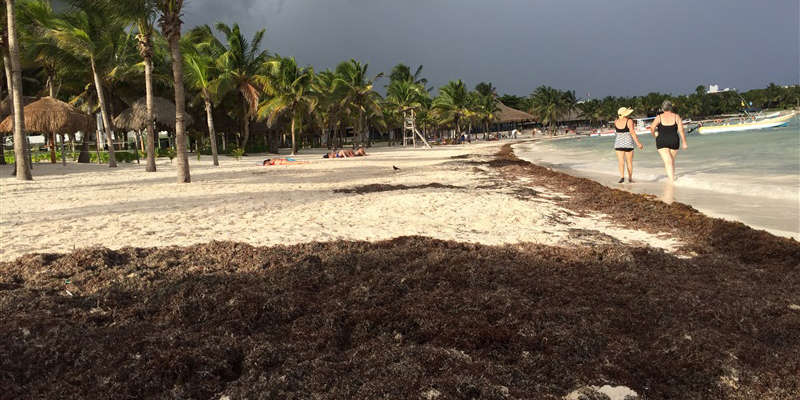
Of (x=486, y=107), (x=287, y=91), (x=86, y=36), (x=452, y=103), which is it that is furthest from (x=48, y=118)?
(x=486, y=107)

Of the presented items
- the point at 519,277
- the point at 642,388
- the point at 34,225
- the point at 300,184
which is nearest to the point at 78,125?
the point at 300,184

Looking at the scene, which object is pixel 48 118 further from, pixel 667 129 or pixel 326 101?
pixel 667 129

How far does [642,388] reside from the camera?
7.78ft

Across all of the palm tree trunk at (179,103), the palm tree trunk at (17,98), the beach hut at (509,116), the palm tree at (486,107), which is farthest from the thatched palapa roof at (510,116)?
the palm tree trunk at (17,98)

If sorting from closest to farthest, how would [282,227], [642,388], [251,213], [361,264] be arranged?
[642,388], [361,264], [282,227], [251,213]

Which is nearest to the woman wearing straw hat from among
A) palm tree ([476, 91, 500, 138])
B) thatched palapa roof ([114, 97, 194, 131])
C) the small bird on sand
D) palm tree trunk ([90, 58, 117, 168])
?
the small bird on sand

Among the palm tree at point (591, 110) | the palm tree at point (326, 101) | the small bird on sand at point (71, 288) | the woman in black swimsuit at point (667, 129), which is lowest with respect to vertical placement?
the small bird on sand at point (71, 288)

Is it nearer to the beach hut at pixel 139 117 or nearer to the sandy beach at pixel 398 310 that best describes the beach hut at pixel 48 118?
the beach hut at pixel 139 117

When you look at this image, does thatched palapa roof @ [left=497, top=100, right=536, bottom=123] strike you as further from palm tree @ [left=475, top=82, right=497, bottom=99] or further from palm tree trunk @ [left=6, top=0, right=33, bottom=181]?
palm tree trunk @ [left=6, top=0, right=33, bottom=181]

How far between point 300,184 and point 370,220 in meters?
5.77

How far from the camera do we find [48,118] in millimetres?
18891

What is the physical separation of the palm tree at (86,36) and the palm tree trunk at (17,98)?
460 cm

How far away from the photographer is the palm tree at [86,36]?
693 inches

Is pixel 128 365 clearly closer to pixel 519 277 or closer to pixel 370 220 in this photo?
pixel 519 277
